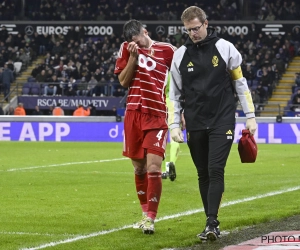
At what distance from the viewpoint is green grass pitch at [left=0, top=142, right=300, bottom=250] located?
7.80m

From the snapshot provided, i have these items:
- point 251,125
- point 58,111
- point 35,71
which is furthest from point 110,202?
point 35,71

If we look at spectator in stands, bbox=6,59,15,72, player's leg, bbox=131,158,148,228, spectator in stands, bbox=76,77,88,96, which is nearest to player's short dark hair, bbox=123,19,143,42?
player's leg, bbox=131,158,148,228

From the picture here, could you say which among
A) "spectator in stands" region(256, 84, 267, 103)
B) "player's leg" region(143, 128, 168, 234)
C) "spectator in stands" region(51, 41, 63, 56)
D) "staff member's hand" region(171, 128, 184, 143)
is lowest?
"player's leg" region(143, 128, 168, 234)

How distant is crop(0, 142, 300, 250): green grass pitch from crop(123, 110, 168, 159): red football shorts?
0.77 meters

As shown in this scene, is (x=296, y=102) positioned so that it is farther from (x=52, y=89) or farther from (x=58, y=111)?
(x=52, y=89)

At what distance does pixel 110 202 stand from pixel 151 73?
3.08m

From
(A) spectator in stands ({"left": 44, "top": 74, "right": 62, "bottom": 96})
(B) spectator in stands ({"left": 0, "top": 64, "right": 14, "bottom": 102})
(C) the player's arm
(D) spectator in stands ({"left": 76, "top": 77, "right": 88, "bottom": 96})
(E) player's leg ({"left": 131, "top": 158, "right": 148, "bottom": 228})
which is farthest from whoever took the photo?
(B) spectator in stands ({"left": 0, "top": 64, "right": 14, "bottom": 102})

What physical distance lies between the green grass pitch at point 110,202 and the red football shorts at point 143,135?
774 mm

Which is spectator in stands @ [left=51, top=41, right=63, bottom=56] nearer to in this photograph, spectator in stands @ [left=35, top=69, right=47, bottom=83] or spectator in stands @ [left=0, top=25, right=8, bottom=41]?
spectator in stands @ [left=0, top=25, right=8, bottom=41]

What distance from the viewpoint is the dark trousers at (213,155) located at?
7.48m

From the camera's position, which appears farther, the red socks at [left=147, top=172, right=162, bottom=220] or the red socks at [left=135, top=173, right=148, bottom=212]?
the red socks at [left=135, top=173, right=148, bottom=212]

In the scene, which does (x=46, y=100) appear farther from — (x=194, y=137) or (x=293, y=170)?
(x=194, y=137)

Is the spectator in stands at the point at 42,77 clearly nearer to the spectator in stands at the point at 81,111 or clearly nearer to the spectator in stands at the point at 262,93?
the spectator in stands at the point at 81,111

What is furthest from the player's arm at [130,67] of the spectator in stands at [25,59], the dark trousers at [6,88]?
the spectator in stands at [25,59]
